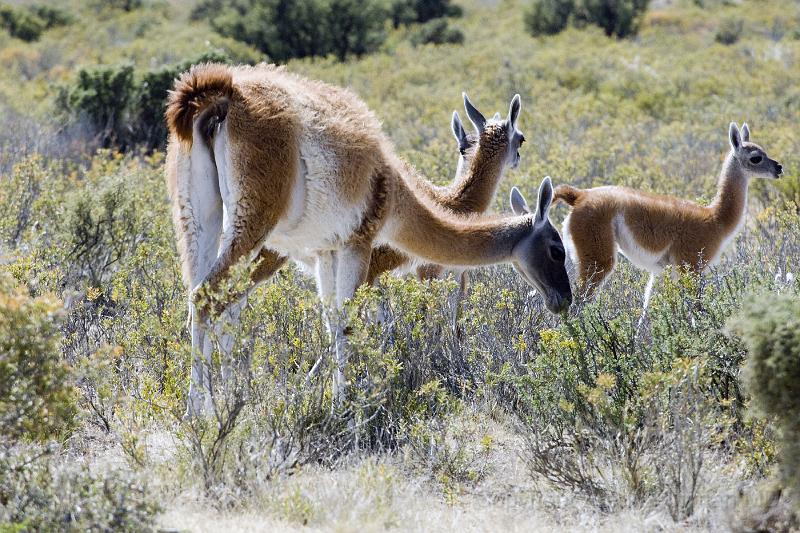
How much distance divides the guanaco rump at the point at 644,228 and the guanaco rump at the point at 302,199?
181 centimetres

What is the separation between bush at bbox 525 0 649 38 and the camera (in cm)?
3325

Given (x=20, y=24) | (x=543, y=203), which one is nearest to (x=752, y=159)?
(x=543, y=203)

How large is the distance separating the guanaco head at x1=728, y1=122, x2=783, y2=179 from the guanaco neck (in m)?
2.87

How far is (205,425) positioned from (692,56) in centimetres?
2255

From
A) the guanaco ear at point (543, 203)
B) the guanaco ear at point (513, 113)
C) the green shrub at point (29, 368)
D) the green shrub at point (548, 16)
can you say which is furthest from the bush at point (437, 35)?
the green shrub at point (29, 368)

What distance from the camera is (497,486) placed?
16.1ft

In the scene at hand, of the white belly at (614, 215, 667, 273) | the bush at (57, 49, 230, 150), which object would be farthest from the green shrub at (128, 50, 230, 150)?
the white belly at (614, 215, 667, 273)

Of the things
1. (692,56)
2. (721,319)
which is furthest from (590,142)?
(692,56)

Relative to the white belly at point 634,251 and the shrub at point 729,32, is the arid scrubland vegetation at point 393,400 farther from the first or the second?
the shrub at point 729,32

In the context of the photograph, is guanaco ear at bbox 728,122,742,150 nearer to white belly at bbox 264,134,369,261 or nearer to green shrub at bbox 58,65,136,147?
white belly at bbox 264,134,369,261

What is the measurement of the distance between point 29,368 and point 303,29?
2356 centimetres

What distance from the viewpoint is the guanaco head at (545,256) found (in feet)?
20.1

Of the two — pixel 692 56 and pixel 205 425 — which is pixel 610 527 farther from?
pixel 692 56

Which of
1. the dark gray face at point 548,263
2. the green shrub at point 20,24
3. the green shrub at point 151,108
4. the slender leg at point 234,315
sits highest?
the dark gray face at point 548,263
